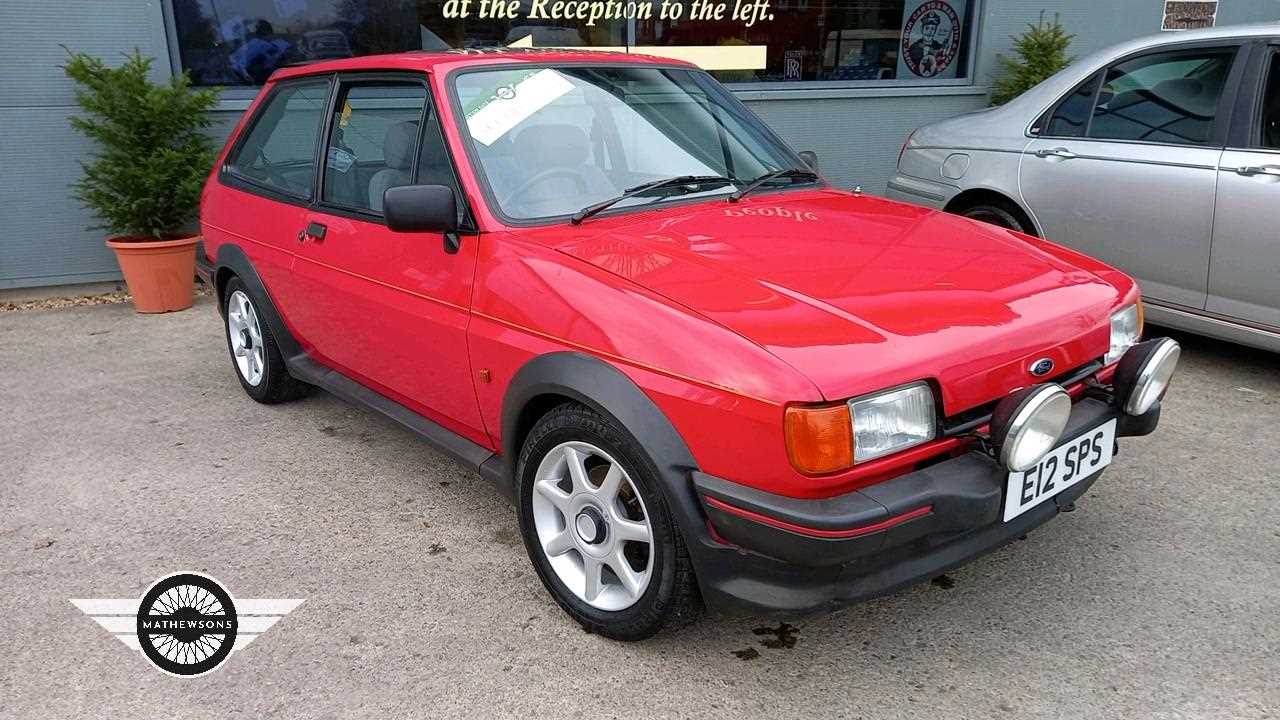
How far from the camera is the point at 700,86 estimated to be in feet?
12.2

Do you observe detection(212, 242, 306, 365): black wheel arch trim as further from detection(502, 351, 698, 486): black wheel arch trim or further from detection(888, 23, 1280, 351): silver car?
detection(888, 23, 1280, 351): silver car

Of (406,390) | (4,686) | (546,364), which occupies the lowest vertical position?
(4,686)

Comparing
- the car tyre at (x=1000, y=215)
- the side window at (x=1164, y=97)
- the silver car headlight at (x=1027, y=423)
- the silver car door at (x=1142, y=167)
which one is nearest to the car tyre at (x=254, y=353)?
the silver car headlight at (x=1027, y=423)

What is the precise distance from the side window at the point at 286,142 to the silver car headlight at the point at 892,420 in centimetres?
257

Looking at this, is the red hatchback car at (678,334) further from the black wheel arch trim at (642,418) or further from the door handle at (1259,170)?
the door handle at (1259,170)

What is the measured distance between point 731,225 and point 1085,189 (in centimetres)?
280

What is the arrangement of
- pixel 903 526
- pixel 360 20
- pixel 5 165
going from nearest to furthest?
pixel 903 526 → pixel 5 165 → pixel 360 20

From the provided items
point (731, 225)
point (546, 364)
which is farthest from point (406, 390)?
point (731, 225)

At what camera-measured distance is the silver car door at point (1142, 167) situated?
14.5ft

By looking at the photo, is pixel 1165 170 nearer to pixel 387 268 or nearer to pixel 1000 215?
pixel 1000 215

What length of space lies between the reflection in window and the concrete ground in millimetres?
3558

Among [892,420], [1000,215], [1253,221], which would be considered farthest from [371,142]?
[1253,221]

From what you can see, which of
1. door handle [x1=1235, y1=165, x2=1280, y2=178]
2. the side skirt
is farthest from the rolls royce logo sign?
door handle [x1=1235, y1=165, x2=1280, y2=178]

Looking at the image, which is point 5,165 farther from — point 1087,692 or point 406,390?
point 1087,692
